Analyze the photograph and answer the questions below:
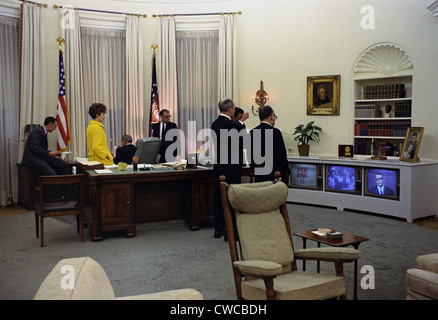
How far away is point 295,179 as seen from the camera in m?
8.43

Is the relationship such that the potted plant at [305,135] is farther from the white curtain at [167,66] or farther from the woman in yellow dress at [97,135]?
the woman in yellow dress at [97,135]

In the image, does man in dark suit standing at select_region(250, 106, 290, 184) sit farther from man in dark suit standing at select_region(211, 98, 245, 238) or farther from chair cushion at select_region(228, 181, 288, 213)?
chair cushion at select_region(228, 181, 288, 213)

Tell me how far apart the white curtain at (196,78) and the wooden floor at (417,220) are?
369 centimetres

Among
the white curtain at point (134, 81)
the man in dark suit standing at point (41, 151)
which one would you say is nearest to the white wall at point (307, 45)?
the white curtain at point (134, 81)

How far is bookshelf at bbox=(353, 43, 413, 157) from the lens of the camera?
7.60 meters

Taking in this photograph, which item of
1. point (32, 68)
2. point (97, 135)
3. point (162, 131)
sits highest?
point (32, 68)

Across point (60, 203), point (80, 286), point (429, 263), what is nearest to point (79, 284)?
point (80, 286)

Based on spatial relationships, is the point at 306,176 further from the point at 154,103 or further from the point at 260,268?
the point at 260,268

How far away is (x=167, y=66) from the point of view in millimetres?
9461

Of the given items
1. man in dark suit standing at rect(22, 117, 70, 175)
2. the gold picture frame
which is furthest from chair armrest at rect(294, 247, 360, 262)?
the gold picture frame

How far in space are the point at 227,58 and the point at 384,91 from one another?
11.0 ft

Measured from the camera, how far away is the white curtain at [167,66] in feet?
30.9

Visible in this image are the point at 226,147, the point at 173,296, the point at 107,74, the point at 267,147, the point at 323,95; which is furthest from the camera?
the point at 107,74
